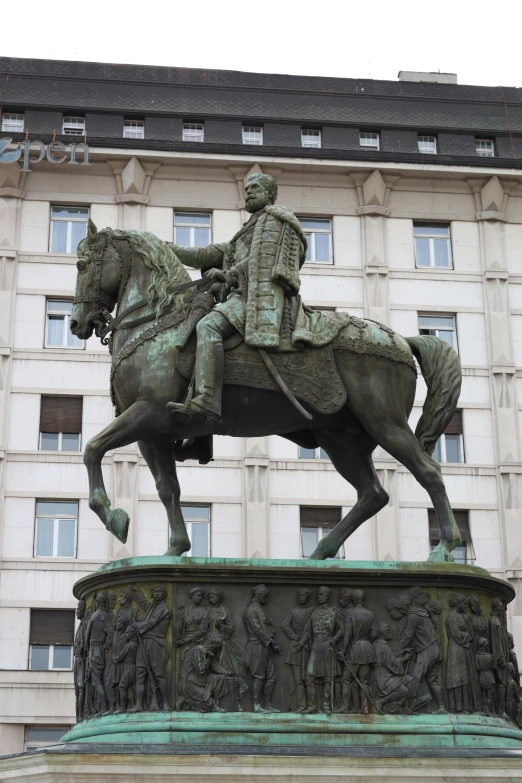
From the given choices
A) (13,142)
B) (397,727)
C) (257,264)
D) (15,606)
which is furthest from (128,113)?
(397,727)

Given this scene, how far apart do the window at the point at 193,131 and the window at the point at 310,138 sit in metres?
3.09

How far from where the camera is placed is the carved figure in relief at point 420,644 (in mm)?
12719

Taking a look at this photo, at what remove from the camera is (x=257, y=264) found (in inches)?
549

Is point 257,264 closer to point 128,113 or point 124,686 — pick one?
point 124,686

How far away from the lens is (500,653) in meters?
13.3

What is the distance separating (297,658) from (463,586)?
1.75 m

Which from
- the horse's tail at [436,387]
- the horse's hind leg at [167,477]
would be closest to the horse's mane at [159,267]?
the horse's hind leg at [167,477]

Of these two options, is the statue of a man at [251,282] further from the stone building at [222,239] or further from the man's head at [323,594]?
the stone building at [222,239]

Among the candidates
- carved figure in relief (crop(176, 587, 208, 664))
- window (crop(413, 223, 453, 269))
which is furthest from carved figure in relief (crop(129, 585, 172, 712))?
window (crop(413, 223, 453, 269))

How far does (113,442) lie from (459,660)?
12.5 feet

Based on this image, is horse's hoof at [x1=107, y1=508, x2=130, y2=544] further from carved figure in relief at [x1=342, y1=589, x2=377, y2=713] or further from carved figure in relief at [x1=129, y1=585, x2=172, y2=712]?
carved figure in relief at [x1=342, y1=589, x2=377, y2=713]

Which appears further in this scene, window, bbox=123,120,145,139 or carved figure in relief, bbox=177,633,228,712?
window, bbox=123,120,145,139

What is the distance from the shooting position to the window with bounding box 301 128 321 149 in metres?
42.7

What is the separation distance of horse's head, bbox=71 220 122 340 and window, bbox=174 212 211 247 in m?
25.9
